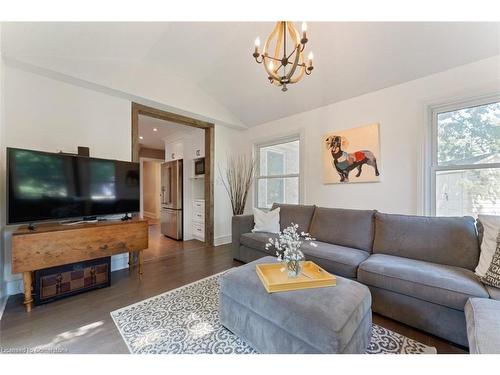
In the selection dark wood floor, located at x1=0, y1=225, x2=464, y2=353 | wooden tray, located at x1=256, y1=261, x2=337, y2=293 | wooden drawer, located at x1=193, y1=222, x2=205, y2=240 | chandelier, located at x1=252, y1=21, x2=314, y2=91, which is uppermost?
chandelier, located at x1=252, y1=21, x2=314, y2=91

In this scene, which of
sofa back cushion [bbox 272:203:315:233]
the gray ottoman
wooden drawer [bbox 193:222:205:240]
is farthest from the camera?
wooden drawer [bbox 193:222:205:240]

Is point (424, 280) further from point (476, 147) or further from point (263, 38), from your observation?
point (263, 38)

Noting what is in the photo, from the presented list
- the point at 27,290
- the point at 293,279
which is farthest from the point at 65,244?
the point at 293,279

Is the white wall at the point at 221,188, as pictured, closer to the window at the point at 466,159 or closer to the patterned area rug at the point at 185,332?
the patterned area rug at the point at 185,332

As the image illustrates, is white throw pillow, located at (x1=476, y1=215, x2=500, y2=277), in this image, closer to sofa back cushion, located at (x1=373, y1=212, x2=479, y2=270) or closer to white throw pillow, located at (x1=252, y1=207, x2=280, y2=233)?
sofa back cushion, located at (x1=373, y1=212, x2=479, y2=270)

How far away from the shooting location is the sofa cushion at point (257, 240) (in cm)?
275

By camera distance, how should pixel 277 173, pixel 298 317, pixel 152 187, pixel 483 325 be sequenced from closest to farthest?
pixel 483 325
pixel 298 317
pixel 277 173
pixel 152 187


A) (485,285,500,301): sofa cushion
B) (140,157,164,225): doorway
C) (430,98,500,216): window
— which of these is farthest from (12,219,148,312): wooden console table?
(140,157,164,225): doorway

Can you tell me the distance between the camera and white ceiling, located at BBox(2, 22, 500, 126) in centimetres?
201

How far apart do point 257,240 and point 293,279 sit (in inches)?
55.1

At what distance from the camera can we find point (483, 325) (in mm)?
1054

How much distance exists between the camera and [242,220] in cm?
321

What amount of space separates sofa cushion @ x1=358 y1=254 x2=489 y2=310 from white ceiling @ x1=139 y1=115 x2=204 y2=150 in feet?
12.7
